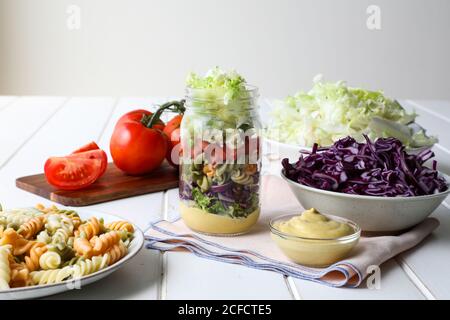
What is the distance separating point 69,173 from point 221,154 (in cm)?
79

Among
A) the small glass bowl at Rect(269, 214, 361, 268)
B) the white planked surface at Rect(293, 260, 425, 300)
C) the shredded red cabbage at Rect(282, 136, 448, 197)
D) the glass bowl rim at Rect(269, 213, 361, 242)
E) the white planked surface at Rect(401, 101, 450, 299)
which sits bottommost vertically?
the white planked surface at Rect(401, 101, 450, 299)

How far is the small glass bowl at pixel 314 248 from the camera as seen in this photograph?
1862 mm

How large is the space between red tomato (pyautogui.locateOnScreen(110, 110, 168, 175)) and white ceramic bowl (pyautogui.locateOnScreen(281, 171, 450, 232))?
880 mm

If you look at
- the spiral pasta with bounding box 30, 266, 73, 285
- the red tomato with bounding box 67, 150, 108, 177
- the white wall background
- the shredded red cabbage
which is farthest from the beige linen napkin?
the white wall background

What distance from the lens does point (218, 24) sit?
742 centimetres

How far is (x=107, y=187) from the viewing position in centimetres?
270

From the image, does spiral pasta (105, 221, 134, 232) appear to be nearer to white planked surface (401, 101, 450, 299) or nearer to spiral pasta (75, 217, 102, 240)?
spiral pasta (75, 217, 102, 240)

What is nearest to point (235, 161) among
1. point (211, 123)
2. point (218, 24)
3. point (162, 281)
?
point (211, 123)

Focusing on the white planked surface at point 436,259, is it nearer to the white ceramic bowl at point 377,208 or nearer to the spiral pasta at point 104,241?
the white ceramic bowl at point 377,208

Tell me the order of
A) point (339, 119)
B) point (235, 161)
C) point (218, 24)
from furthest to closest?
point (218, 24) → point (339, 119) → point (235, 161)

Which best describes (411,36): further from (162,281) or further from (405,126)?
(162,281)

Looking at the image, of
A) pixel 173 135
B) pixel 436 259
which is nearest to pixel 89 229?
pixel 436 259

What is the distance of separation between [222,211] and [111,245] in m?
0.45

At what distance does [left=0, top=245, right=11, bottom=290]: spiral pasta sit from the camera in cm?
159
